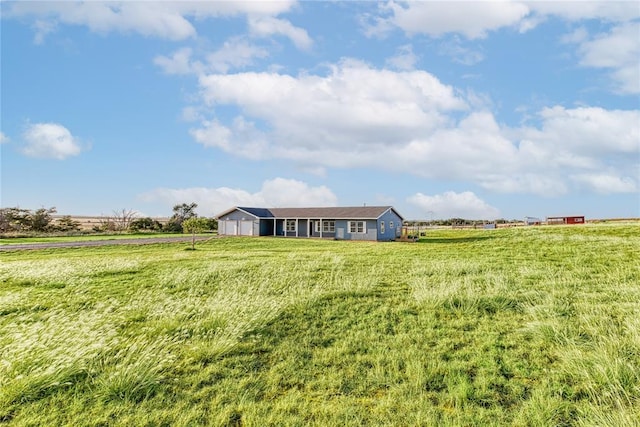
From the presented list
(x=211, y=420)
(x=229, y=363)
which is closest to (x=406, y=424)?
(x=211, y=420)

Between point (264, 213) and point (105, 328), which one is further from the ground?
point (264, 213)

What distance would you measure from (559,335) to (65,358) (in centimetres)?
789

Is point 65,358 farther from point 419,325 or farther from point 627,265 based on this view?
point 627,265

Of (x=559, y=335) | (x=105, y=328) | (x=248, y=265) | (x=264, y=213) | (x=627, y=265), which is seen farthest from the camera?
(x=264, y=213)

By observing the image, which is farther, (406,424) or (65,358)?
(65,358)

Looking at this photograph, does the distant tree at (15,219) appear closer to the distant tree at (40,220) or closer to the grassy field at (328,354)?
the distant tree at (40,220)

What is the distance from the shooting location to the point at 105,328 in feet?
21.6

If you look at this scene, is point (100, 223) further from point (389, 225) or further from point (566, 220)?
point (566, 220)

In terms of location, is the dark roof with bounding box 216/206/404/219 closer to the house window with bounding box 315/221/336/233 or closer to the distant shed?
the house window with bounding box 315/221/336/233

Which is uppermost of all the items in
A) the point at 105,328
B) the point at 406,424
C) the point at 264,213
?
the point at 264,213

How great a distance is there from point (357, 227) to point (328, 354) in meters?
34.5

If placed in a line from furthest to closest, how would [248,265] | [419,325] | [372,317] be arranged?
[248,265] < [372,317] < [419,325]

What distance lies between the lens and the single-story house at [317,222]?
129ft

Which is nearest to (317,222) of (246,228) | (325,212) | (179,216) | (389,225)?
(325,212)
